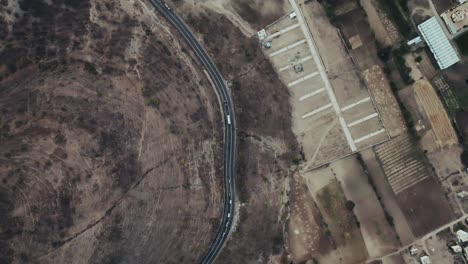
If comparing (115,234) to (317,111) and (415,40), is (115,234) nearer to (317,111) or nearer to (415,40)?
(317,111)

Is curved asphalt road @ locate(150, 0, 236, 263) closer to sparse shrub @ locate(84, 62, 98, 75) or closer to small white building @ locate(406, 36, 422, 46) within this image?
sparse shrub @ locate(84, 62, 98, 75)

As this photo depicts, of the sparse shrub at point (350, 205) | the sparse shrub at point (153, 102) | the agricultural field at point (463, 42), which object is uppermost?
the sparse shrub at point (153, 102)

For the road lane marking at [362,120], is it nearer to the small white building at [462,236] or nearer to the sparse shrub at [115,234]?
the small white building at [462,236]

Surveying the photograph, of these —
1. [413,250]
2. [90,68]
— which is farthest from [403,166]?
[90,68]

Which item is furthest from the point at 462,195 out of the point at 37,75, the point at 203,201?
the point at 37,75

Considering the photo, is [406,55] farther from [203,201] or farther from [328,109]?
[203,201]

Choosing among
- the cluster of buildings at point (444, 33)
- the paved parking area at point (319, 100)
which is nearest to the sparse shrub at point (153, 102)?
the paved parking area at point (319, 100)
